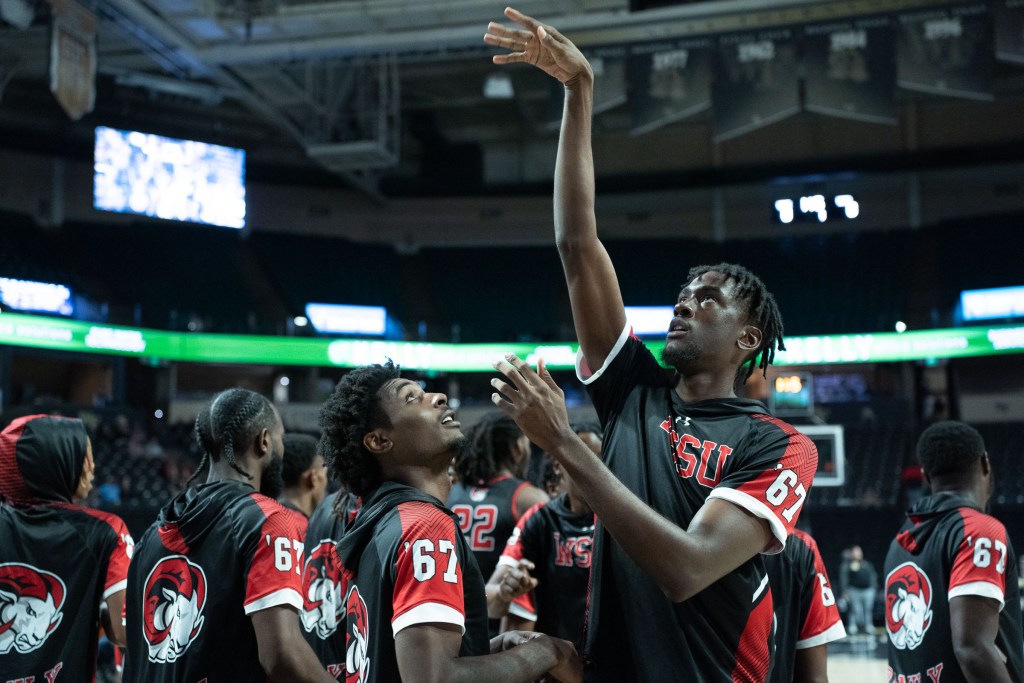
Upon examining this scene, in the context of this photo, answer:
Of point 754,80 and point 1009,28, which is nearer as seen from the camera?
point 1009,28

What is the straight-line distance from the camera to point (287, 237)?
74.1 ft

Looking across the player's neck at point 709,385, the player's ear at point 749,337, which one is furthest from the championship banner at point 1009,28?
the player's neck at point 709,385

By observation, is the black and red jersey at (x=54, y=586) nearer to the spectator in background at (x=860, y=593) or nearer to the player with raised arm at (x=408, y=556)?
the player with raised arm at (x=408, y=556)

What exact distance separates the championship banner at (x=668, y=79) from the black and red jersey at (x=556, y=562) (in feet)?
34.5

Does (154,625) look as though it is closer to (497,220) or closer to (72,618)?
(72,618)

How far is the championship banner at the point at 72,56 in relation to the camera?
12023 mm

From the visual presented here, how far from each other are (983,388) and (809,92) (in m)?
10.1

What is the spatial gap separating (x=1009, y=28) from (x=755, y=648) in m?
12.3

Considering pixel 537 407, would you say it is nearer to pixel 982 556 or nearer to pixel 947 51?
pixel 982 556

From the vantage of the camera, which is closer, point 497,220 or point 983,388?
point 983,388

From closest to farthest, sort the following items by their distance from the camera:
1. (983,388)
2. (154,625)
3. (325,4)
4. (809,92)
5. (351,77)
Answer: (154,625) → (809,92) → (325,4) → (351,77) → (983,388)

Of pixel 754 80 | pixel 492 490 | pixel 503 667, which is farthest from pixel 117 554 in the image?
pixel 754 80

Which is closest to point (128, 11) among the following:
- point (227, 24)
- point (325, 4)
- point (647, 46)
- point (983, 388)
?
point (227, 24)

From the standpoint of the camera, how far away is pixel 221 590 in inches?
120
